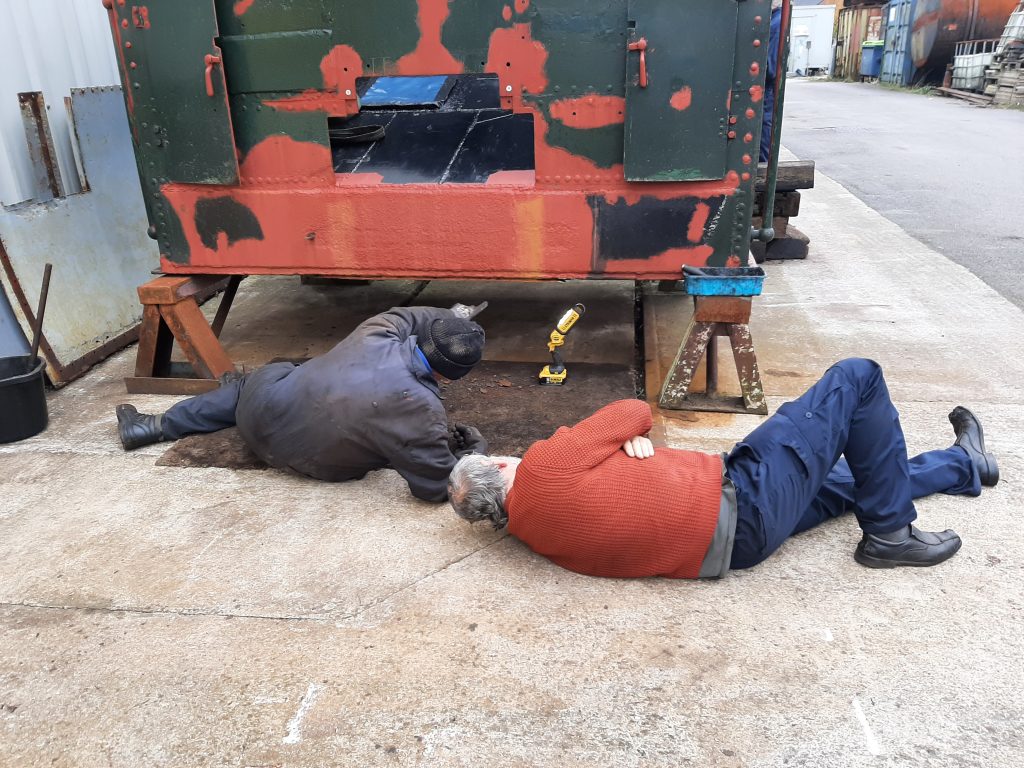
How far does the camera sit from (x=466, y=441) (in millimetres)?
3607

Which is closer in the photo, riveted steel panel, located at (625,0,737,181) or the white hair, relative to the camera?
the white hair

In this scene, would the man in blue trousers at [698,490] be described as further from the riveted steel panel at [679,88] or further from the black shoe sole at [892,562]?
the riveted steel panel at [679,88]

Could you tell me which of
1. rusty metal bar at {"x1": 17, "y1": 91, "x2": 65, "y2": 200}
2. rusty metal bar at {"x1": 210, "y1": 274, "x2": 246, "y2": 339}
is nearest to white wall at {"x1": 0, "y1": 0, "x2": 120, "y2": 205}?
rusty metal bar at {"x1": 17, "y1": 91, "x2": 65, "y2": 200}

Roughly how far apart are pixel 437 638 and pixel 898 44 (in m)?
27.3

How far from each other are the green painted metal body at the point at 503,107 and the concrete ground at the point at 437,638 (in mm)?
1137

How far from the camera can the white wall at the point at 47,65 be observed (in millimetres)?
4559

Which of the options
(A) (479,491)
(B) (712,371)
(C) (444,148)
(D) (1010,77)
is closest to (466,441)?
(A) (479,491)

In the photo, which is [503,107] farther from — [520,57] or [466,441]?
[466,441]

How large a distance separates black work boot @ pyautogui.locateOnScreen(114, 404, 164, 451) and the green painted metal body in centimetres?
102

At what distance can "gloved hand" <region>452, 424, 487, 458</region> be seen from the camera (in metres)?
3.56

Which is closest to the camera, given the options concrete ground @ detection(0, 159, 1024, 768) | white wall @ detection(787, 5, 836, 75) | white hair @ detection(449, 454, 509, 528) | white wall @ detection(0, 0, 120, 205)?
concrete ground @ detection(0, 159, 1024, 768)

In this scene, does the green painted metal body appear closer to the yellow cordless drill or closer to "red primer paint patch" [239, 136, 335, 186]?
"red primer paint patch" [239, 136, 335, 186]

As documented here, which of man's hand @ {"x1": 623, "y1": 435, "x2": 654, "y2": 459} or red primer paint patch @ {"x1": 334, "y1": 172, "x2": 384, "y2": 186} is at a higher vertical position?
red primer paint patch @ {"x1": 334, "y1": 172, "x2": 384, "y2": 186}

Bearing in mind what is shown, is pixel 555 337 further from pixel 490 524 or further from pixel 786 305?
pixel 786 305
